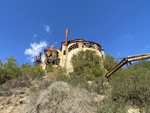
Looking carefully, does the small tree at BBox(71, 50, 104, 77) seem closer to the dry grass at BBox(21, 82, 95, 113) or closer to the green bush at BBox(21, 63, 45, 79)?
the green bush at BBox(21, 63, 45, 79)

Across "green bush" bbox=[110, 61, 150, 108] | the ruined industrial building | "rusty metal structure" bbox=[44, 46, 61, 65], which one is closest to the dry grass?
"green bush" bbox=[110, 61, 150, 108]

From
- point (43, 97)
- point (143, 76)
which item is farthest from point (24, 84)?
point (143, 76)

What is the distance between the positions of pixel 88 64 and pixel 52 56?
17.4 meters

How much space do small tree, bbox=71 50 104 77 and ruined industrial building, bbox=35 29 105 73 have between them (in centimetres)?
405

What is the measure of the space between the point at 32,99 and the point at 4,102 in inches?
99.4

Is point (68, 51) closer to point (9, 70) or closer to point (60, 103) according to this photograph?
point (9, 70)

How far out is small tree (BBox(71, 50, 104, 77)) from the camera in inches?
672

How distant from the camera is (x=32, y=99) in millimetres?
6352

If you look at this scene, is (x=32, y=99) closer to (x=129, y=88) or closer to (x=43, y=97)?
(x=43, y=97)

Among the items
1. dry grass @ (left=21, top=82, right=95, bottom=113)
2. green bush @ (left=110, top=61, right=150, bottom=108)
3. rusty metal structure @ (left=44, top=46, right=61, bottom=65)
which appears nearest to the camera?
dry grass @ (left=21, top=82, right=95, bottom=113)

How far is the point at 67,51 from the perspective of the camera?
30.1m

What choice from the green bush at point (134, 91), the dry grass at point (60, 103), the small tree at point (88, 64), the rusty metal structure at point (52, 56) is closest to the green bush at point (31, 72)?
the small tree at point (88, 64)

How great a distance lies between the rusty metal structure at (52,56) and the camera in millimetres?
32125

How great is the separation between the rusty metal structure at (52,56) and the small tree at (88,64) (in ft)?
40.0
